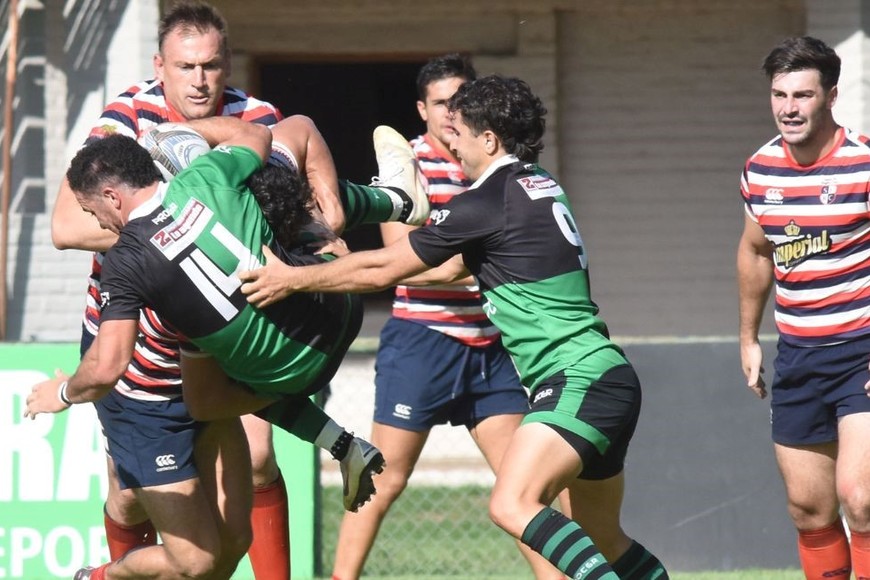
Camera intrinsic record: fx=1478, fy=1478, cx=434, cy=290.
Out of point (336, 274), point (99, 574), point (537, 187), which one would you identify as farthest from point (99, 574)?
point (537, 187)

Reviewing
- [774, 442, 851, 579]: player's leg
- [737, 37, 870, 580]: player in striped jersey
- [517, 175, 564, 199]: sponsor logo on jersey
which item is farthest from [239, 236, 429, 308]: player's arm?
[774, 442, 851, 579]: player's leg

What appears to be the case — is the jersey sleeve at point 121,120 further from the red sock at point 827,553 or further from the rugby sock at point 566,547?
the red sock at point 827,553

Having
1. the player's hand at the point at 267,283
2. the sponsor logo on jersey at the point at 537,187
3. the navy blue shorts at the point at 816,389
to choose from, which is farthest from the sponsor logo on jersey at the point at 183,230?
the navy blue shorts at the point at 816,389

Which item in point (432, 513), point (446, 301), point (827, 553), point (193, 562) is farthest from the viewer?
point (432, 513)

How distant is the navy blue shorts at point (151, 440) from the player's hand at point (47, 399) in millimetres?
496

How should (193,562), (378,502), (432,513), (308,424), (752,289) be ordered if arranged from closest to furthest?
(193,562)
(308,424)
(752,289)
(378,502)
(432,513)

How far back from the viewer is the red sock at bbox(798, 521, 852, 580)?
5973mm

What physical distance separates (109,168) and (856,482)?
295 centimetres

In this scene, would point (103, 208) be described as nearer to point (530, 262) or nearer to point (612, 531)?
point (530, 262)

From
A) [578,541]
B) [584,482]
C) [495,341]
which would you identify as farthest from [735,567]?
[578,541]

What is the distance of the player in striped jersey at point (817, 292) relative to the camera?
5719 millimetres

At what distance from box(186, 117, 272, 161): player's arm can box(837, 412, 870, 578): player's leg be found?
2.46m

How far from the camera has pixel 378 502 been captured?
21.4 ft

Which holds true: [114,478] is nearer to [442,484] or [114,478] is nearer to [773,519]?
[773,519]
